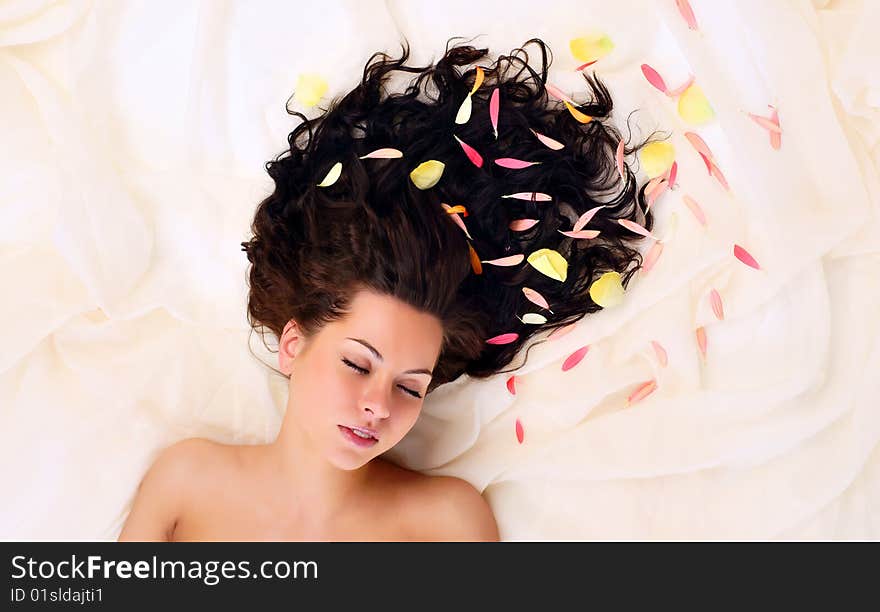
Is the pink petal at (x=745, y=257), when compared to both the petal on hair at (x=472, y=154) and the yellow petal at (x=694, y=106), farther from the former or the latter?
the petal on hair at (x=472, y=154)

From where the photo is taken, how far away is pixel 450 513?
2.41 m

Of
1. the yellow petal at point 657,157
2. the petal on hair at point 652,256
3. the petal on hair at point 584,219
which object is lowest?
the petal on hair at point 652,256

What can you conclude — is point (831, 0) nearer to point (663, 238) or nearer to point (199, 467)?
point (663, 238)

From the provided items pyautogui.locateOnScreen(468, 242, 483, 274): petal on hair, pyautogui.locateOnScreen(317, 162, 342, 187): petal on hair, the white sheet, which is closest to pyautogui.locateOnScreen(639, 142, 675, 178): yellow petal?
the white sheet

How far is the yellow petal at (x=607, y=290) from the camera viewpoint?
7.92 ft

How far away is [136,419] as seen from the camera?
2.51 meters

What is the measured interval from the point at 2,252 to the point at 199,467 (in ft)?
2.55

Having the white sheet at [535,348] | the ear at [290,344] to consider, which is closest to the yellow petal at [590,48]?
the white sheet at [535,348]

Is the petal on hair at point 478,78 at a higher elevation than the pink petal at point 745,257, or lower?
higher

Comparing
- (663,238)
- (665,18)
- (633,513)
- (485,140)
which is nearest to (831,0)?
(665,18)

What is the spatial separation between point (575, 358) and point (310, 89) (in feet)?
3.17

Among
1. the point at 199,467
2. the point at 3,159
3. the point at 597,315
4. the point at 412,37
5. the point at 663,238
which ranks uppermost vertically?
the point at 412,37

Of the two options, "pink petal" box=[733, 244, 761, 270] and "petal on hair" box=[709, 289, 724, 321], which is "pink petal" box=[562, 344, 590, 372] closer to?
"petal on hair" box=[709, 289, 724, 321]

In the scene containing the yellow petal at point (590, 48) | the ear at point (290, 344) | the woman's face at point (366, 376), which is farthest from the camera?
the yellow petal at point (590, 48)
